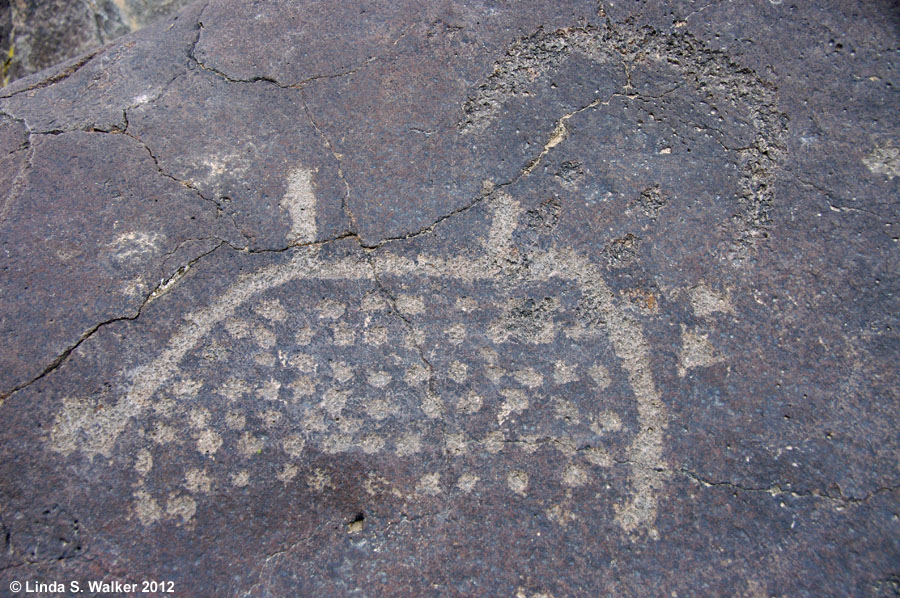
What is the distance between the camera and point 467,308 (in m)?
2.04

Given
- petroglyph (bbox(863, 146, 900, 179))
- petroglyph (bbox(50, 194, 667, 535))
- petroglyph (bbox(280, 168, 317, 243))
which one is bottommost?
petroglyph (bbox(50, 194, 667, 535))

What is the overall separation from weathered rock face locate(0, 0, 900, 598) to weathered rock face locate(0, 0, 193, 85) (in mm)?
1394

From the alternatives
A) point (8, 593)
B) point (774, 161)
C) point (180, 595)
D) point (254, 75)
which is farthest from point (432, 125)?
point (8, 593)

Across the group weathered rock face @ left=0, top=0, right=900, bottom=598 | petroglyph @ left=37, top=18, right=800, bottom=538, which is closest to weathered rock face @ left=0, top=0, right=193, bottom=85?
weathered rock face @ left=0, top=0, right=900, bottom=598

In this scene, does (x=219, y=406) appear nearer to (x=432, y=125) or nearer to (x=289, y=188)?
(x=289, y=188)

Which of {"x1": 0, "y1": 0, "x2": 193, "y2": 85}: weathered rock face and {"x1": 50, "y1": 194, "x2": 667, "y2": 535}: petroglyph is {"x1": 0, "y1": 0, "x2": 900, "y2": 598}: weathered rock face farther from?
{"x1": 0, "y1": 0, "x2": 193, "y2": 85}: weathered rock face

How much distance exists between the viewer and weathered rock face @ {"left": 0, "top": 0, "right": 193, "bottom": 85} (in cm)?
351

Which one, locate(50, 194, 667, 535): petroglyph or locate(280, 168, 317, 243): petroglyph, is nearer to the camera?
locate(50, 194, 667, 535): petroglyph

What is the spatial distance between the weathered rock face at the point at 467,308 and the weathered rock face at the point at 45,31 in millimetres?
1394

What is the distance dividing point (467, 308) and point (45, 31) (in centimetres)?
342

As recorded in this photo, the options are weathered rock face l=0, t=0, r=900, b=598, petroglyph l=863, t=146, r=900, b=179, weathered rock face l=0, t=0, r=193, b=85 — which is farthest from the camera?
weathered rock face l=0, t=0, r=193, b=85

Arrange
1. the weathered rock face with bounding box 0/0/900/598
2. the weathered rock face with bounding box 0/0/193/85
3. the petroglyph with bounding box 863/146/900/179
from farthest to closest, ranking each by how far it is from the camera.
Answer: the weathered rock face with bounding box 0/0/193/85
the petroglyph with bounding box 863/146/900/179
the weathered rock face with bounding box 0/0/900/598

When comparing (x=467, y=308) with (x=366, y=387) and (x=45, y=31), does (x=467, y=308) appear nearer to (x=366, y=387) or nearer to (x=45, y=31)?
(x=366, y=387)

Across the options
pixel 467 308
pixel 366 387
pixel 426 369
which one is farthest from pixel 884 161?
pixel 366 387
